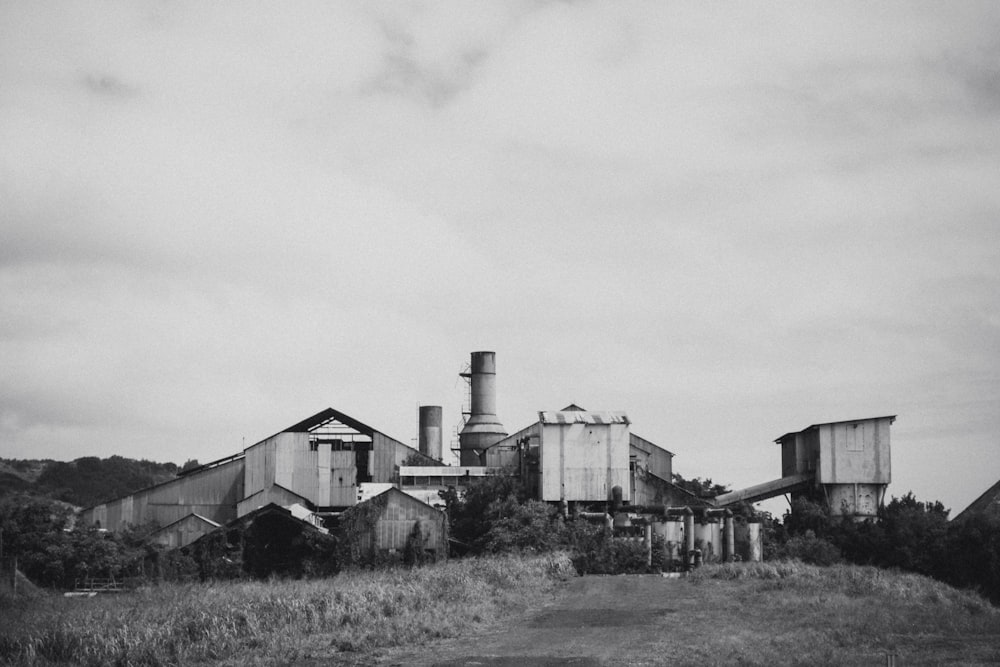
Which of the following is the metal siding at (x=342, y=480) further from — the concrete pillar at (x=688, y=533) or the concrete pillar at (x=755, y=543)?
the concrete pillar at (x=755, y=543)

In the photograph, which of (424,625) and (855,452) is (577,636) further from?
(855,452)

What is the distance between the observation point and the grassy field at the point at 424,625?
1581cm

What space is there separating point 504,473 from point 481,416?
11.9 m

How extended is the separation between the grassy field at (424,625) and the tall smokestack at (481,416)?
116 feet

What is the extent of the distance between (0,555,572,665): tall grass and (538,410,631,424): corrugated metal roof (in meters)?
24.0

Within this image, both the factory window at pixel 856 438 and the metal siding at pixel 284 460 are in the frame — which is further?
the metal siding at pixel 284 460

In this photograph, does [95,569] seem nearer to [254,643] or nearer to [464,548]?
[464,548]

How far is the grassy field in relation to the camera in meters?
15.8

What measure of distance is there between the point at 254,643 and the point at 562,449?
3193cm

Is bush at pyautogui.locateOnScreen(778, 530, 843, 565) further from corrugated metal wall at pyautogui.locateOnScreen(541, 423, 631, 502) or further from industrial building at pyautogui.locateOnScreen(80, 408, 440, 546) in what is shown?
industrial building at pyautogui.locateOnScreen(80, 408, 440, 546)

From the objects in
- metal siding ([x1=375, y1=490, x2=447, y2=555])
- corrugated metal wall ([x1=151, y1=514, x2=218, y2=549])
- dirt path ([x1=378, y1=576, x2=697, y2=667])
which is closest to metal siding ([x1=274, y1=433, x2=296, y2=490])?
corrugated metal wall ([x1=151, y1=514, x2=218, y2=549])

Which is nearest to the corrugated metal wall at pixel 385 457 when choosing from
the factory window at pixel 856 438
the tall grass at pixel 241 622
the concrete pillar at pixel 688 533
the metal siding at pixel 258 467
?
the metal siding at pixel 258 467

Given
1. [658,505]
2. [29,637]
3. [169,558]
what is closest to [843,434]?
[658,505]

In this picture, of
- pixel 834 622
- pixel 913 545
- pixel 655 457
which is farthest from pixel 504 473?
pixel 834 622
